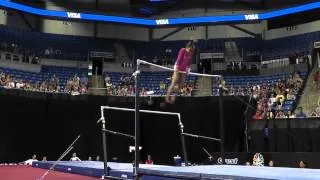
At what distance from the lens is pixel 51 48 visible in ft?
95.2

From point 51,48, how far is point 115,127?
986 centimetres

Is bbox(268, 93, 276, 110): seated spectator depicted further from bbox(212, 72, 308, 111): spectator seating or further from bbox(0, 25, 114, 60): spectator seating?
bbox(0, 25, 114, 60): spectator seating

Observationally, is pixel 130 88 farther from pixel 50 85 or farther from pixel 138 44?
pixel 138 44

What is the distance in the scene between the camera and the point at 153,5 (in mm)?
29000

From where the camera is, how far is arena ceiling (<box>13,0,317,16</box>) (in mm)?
28984

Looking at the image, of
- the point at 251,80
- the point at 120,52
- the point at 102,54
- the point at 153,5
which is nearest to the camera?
the point at 251,80

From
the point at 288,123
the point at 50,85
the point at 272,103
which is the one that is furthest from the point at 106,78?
the point at 288,123

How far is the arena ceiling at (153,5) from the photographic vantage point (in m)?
29.0

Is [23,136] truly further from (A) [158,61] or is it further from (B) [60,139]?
(A) [158,61]

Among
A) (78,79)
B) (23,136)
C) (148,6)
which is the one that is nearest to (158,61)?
(148,6)

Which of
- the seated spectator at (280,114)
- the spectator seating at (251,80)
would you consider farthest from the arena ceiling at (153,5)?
the seated spectator at (280,114)

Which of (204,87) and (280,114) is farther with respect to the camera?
(204,87)

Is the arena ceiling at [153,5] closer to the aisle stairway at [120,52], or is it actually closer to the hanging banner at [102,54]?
the aisle stairway at [120,52]

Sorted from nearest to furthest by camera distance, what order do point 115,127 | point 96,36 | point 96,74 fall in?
point 115,127
point 96,74
point 96,36
